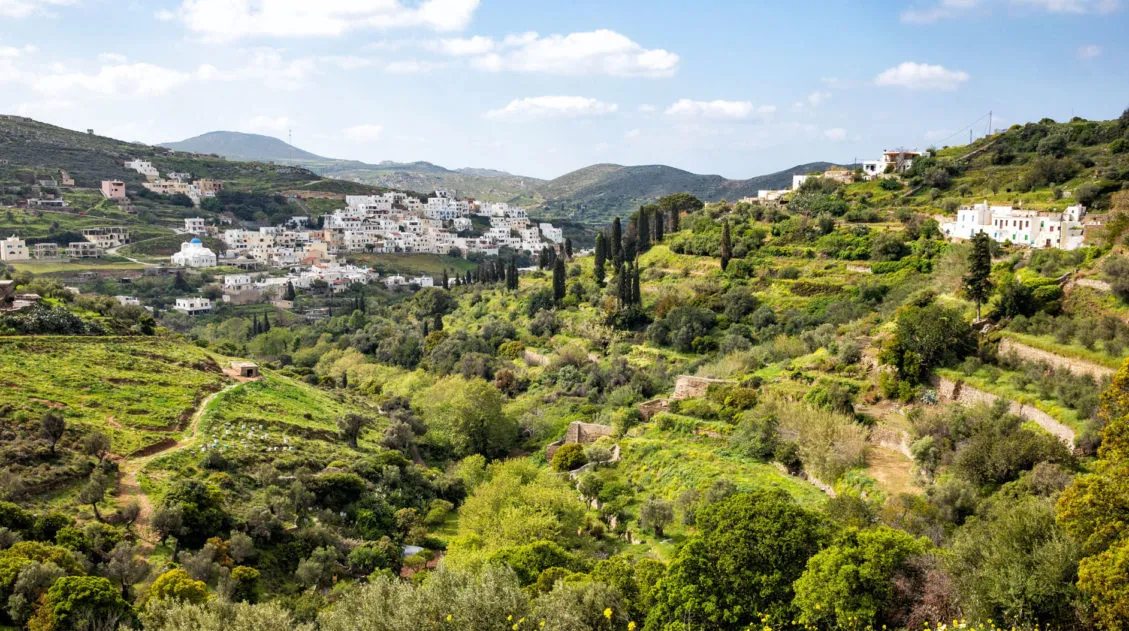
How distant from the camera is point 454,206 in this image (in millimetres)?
129250

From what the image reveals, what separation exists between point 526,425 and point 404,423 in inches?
217

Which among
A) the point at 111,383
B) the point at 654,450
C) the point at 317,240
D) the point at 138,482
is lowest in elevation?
the point at 654,450

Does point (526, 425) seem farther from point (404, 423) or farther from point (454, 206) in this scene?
point (454, 206)

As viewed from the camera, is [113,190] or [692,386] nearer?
[692,386]

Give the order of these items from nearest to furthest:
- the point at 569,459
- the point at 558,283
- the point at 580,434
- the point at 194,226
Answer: the point at 569,459 < the point at 580,434 < the point at 558,283 < the point at 194,226

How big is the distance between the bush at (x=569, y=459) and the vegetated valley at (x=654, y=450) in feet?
0.44

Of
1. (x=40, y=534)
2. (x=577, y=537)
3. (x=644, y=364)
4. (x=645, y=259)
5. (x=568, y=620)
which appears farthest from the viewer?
(x=645, y=259)

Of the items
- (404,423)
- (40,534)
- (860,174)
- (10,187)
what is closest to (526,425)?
(404,423)

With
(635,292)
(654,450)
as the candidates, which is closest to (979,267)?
(654,450)

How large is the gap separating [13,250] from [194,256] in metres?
15.9

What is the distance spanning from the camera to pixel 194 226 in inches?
3755

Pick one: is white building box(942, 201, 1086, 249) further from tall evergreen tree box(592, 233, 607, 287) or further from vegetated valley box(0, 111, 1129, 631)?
tall evergreen tree box(592, 233, 607, 287)

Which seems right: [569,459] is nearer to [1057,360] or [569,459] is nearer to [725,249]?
[1057,360]

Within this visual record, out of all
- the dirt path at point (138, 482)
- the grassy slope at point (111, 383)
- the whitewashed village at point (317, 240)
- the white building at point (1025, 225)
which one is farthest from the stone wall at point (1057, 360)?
the whitewashed village at point (317, 240)
